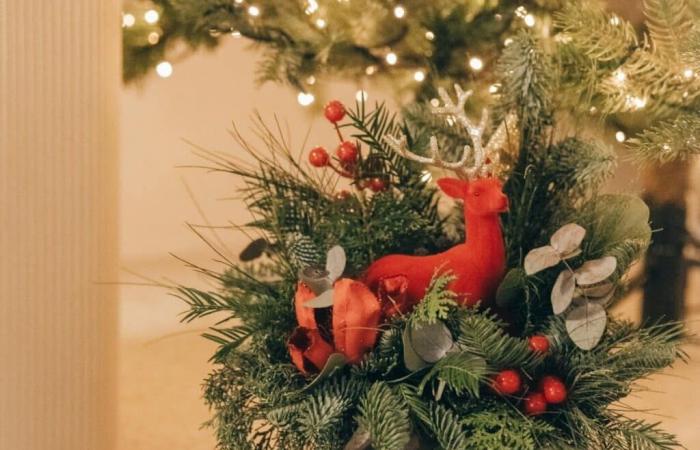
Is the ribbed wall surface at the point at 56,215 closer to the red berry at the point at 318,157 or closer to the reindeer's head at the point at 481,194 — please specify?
the red berry at the point at 318,157

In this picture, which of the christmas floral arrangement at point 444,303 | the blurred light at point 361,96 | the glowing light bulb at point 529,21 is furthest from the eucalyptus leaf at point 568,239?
the glowing light bulb at point 529,21

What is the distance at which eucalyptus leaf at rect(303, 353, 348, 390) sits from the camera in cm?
60

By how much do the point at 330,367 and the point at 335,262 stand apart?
0.08 metres

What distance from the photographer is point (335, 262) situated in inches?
25.4

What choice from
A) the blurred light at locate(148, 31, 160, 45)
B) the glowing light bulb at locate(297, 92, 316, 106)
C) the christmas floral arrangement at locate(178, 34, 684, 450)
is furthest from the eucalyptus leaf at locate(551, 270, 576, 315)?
the blurred light at locate(148, 31, 160, 45)

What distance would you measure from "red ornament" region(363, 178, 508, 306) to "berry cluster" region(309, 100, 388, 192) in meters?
0.10

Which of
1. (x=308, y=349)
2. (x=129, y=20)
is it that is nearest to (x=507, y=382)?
(x=308, y=349)

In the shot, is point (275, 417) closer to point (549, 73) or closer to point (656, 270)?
point (549, 73)

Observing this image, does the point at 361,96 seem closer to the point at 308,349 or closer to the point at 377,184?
the point at 377,184

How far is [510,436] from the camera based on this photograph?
22.5 inches

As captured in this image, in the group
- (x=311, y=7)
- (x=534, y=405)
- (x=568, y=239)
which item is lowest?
(x=534, y=405)

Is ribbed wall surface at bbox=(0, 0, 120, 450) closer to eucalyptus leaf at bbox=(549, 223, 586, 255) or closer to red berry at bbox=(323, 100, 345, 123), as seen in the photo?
red berry at bbox=(323, 100, 345, 123)

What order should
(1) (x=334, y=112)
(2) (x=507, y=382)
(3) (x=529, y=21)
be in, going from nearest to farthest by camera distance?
(2) (x=507, y=382) < (1) (x=334, y=112) < (3) (x=529, y=21)

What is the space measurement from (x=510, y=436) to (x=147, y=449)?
1.79 ft
